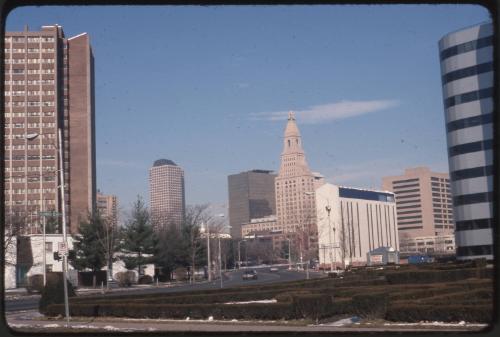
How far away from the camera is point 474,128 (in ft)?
32.9

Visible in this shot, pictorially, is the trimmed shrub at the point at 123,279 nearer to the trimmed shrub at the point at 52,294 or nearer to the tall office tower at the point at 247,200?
the trimmed shrub at the point at 52,294

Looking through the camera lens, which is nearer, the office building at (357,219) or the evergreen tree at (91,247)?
the office building at (357,219)

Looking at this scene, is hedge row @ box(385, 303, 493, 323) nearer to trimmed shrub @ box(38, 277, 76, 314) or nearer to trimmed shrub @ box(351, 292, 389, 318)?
trimmed shrub @ box(351, 292, 389, 318)

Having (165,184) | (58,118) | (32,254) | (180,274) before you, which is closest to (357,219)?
(180,274)

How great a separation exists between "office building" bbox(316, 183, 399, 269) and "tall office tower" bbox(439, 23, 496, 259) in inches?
196

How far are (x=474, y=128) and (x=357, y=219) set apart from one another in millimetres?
24862

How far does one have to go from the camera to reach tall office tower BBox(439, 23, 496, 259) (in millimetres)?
3455

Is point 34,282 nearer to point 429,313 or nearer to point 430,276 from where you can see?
point 430,276

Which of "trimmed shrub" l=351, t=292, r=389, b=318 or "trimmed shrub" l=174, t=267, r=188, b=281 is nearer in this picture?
"trimmed shrub" l=351, t=292, r=389, b=318

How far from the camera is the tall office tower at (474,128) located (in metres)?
3.46

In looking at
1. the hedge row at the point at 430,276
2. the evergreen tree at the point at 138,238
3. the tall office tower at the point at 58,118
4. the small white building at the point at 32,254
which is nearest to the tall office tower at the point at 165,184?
the evergreen tree at the point at 138,238

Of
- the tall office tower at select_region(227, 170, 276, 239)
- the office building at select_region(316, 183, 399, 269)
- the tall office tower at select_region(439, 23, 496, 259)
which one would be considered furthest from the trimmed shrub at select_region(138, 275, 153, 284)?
the tall office tower at select_region(227, 170, 276, 239)

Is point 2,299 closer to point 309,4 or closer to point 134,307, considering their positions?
point 309,4

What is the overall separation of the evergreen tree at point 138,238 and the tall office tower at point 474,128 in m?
25.9
